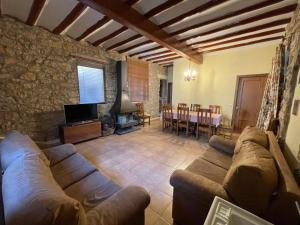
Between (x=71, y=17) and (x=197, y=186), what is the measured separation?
11.2 feet

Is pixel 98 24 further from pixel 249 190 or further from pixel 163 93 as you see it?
pixel 163 93

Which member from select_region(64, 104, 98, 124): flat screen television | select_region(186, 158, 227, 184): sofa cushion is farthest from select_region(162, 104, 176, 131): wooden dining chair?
select_region(186, 158, 227, 184): sofa cushion

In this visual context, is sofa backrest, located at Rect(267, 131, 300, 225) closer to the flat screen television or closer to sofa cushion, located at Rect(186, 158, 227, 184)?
sofa cushion, located at Rect(186, 158, 227, 184)

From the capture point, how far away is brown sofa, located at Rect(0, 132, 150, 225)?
67cm

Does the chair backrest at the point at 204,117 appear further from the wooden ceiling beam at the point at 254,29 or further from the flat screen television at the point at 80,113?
the flat screen television at the point at 80,113

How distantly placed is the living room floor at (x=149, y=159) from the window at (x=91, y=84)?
4.22 ft

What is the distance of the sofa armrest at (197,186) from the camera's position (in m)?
1.16

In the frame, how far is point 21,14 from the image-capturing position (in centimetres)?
267

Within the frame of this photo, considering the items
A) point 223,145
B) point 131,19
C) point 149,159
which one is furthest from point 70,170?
point 131,19

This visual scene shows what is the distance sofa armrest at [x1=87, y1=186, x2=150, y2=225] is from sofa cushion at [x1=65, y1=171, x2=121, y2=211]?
27 centimetres

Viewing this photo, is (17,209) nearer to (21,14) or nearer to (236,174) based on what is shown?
(236,174)

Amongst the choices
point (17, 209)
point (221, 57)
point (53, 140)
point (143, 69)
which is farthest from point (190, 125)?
point (17, 209)

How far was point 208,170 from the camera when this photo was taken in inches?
68.0

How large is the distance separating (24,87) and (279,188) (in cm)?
440
